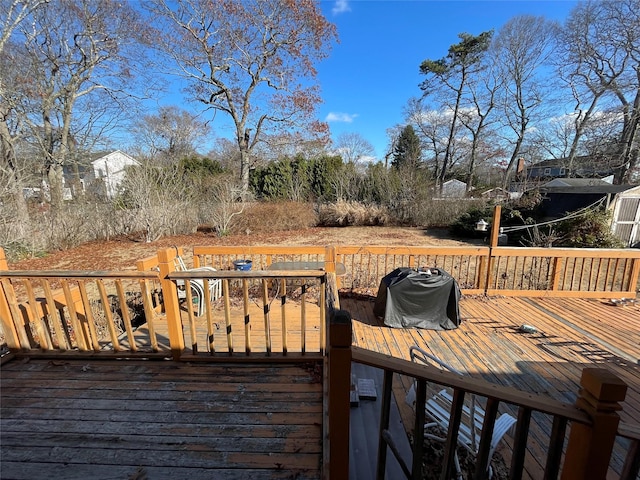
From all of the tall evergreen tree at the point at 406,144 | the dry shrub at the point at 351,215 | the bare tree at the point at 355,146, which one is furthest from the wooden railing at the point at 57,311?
the bare tree at the point at 355,146

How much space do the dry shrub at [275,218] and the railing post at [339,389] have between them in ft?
31.2

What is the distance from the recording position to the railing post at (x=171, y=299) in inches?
84.7

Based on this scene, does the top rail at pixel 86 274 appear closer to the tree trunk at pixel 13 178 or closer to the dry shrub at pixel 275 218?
the tree trunk at pixel 13 178

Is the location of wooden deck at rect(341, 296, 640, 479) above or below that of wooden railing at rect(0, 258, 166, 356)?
below

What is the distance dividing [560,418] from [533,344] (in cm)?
364

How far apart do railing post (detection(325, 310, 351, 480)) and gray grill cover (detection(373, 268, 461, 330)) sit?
3.15 meters

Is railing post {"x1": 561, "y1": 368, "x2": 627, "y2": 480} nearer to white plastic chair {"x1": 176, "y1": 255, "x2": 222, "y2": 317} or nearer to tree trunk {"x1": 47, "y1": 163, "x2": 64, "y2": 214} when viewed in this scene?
white plastic chair {"x1": 176, "y1": 255, "x2": 222, "y2": 317}

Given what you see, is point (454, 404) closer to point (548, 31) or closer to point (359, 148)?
point (548, 31)

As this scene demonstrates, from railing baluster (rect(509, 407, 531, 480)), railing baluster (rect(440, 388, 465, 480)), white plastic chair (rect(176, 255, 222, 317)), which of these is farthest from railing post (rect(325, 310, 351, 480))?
white plastic chair (rect(176, 255, 222, 317))

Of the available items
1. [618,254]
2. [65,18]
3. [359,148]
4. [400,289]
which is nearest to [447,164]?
[359,148]

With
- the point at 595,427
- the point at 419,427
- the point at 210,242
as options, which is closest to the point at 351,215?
the point at 210,242

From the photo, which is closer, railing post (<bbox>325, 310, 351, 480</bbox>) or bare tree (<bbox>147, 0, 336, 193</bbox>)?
railing post (<bbox>325, 310, 351, 480</bbox>)

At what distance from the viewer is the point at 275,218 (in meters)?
11.1

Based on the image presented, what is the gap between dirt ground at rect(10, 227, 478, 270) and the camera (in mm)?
6387
